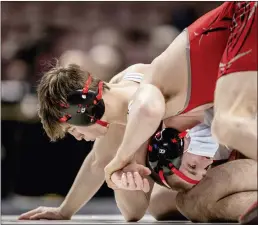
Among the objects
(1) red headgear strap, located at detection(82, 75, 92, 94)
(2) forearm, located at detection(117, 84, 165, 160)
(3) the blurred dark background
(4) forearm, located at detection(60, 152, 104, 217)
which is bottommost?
(3) the blurred dark background

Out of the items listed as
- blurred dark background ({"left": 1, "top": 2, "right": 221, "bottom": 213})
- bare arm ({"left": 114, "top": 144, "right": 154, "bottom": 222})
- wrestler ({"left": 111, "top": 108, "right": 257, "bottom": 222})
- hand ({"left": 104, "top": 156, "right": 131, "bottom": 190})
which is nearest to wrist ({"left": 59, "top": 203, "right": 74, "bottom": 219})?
bare arm ({"left": 114, "top": 144, "right": 154, "bottom": 222})

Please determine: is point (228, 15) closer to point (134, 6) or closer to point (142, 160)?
point (142, 160)

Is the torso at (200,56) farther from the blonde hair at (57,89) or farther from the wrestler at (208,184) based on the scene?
the blonde hair at (57,89)

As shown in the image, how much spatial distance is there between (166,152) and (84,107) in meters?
0.33

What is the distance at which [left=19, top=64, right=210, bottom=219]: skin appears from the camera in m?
2.52

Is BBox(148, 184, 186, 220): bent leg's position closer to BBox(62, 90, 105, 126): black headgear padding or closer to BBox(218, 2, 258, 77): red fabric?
BBox(62, 90, 105, 126): black headgear padding

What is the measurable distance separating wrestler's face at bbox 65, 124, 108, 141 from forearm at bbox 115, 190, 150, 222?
285 millimetres

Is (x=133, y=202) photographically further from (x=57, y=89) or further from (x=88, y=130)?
(x=57, y=89)

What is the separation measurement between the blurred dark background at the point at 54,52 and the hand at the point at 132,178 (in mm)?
1875

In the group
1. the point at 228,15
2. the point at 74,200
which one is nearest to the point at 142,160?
the point at 74,200

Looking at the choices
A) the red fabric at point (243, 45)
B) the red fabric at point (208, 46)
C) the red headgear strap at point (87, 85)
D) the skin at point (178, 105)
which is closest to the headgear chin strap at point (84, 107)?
the red headgear strap at point (87, 85)

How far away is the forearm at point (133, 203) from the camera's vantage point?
2.68 m

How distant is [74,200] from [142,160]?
0.54 m

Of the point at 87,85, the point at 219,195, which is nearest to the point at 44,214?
the point at 87,85
